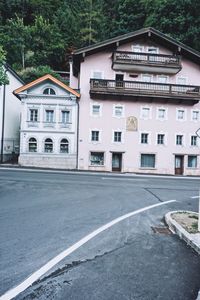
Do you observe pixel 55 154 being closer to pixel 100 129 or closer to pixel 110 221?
pixel 100 129

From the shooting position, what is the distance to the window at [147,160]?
88.8 feet

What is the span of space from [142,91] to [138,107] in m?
1.94

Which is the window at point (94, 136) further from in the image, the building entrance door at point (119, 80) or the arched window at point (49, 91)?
the arched window at point (49, 91)

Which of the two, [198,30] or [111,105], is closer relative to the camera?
[111,105]

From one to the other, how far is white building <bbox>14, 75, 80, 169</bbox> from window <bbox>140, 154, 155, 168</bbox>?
794 cm

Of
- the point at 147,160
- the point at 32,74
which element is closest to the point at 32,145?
the point at 147,160

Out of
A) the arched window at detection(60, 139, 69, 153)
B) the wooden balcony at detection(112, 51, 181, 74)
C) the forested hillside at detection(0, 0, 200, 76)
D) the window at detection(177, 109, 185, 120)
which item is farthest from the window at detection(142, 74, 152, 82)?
the forested hillside at detection(0, 0, 200, 76)

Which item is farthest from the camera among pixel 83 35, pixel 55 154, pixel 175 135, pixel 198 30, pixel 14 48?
pixel 83 35

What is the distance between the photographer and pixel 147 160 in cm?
2711

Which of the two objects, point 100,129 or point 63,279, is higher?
point 100,129

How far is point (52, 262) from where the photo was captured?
4.16m

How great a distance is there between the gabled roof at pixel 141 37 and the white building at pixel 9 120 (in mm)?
9510

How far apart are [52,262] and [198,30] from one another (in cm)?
3946

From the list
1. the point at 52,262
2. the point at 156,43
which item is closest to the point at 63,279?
the point at 52,262
